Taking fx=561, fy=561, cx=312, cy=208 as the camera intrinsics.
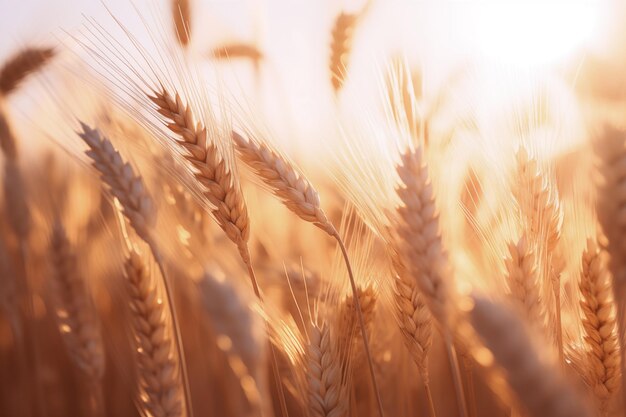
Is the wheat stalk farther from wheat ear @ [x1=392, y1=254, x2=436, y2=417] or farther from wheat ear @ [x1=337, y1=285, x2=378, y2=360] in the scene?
wheat ear @ [x1=392, y1=254, x2=436, y2=417]

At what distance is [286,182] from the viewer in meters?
1.17

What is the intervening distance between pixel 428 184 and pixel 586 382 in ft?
1.87

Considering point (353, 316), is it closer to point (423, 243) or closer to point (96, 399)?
point (423, 243)

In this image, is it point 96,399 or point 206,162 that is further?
point 96,399

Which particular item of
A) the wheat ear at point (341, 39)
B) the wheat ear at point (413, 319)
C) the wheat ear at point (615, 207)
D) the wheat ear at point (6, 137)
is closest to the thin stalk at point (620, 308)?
the wheat ear at point (615, 207)

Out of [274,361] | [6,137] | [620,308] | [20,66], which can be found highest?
[20,66]

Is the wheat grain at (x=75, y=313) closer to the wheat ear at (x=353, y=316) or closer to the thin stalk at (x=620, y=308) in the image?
the wheat ear at (x=353, y=316)

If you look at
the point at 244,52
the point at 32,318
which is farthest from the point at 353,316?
the point at 244,52

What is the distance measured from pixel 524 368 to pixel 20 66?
1896 mm

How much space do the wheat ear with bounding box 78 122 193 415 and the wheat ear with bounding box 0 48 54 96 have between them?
747 mm

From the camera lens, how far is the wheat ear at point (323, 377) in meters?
1.16

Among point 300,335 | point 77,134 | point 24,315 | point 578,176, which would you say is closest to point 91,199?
point 24,315

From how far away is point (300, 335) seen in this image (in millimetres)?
1246

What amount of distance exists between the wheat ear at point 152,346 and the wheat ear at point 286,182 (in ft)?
1.27
